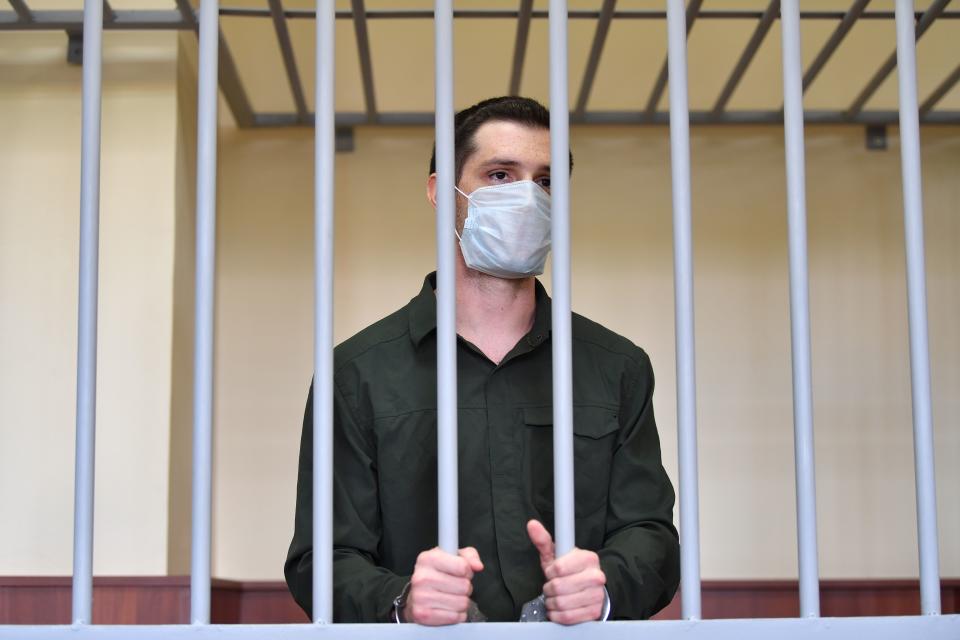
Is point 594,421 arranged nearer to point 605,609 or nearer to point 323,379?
point 605,609

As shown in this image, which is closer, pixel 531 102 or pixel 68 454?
pixel 531 102

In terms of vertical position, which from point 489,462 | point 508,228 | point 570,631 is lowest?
point 570,631

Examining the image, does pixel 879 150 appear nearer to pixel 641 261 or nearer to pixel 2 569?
pixel 641 261

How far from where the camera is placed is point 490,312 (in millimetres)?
2404

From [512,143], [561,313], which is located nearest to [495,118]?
[512,143]

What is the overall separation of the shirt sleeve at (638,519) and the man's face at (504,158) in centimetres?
44

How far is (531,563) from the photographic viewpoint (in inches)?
88.0

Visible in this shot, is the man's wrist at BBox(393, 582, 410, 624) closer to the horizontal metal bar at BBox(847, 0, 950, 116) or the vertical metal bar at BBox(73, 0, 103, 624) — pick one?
the vertical metal bar at BBox(73, 0, 103, 624)

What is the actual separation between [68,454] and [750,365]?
→ 2.14 metres

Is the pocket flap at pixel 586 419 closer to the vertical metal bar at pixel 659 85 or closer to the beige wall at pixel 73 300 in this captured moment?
the vertical metal bar at pixel 659 85

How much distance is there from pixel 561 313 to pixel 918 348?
531mm

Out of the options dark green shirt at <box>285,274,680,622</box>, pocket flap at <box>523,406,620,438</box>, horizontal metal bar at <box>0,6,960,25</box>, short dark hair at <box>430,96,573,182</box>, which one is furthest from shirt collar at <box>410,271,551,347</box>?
horizontal metal bar at <box>0,6,960,25</box>

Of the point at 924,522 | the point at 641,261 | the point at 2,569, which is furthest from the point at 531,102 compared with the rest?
the point at 2,569

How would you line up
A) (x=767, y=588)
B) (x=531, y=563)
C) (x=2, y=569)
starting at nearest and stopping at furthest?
(x=531, y=563) → (x=2, y=569) → (x=767, y=588)
